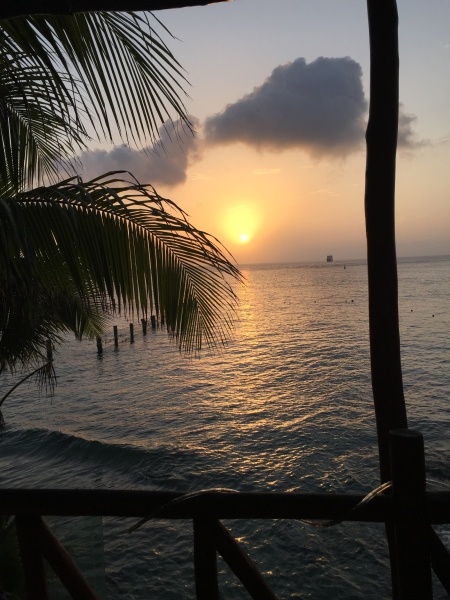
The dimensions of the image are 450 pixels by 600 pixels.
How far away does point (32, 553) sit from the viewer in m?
2.11

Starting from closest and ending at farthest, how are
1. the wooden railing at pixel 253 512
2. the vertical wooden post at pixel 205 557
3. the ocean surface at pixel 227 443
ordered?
the wooden railing at pixel 253 512, the vertical wooden post at pixel 205 557, the ocean surface at pixel 227 443

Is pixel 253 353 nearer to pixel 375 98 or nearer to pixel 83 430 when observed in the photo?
pixel 83 430

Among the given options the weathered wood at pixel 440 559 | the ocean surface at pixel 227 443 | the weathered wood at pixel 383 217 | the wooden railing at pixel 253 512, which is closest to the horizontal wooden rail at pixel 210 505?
the wooden railing at pixel 253 512

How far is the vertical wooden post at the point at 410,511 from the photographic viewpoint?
72.1 inches

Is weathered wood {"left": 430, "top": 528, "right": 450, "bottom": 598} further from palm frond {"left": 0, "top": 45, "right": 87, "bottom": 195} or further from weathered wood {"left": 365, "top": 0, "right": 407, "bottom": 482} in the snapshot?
palm frond {"left": 0, "top": 45, "right": 87, "bottom": 195}

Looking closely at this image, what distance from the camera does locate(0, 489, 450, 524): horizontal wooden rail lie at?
1880 mm

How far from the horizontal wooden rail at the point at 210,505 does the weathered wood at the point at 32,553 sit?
73 mm

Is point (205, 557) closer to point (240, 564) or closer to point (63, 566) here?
point (240, 564)

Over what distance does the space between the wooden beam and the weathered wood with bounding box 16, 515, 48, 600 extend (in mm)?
2077

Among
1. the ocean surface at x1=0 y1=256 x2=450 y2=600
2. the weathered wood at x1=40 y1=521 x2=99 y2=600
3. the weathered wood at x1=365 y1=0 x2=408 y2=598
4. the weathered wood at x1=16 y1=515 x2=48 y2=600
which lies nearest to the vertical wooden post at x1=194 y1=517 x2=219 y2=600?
the weathered wood at x1=40 y1=521 x2=99 y2=600

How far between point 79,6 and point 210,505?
2.07 meters

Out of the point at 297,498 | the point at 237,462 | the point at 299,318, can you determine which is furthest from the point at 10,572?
the point at 299,318

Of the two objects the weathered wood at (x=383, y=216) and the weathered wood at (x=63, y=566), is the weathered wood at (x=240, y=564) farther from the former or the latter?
the weathered wood at (x=383, y=216)

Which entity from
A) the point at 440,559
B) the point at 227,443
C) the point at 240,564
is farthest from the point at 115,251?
the point at 227,443
